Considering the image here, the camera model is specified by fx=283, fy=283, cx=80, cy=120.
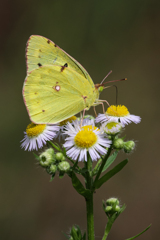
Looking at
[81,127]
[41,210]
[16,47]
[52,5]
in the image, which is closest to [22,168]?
[41,210]

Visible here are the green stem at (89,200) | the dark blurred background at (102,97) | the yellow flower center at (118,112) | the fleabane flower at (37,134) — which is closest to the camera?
the green stem at (89,200)

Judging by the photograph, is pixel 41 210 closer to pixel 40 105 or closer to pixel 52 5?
pixel 40 105

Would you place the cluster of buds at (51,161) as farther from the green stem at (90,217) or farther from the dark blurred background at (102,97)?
the dark blurred background at (102,97)

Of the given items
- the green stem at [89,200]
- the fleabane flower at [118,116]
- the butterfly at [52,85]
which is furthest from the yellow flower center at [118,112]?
the green stem at [89,200]

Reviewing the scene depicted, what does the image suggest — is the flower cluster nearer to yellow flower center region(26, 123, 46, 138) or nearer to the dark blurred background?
yellow flower center region(26, 123, 46, 138)

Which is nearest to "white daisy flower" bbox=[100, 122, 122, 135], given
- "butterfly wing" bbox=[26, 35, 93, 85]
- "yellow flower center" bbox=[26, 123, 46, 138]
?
"yellow flower center" bbox=[26, 123, 46, 138]

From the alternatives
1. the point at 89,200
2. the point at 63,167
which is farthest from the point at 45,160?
the point at 89,200

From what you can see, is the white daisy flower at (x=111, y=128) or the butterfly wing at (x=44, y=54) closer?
the white daisy flower at (x=111, y=128)

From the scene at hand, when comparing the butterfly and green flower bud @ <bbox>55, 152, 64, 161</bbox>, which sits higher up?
the butterfly
